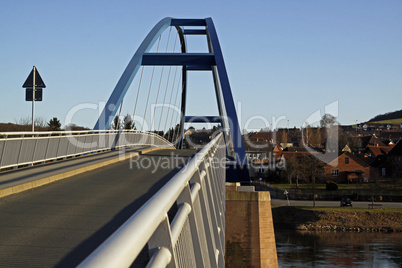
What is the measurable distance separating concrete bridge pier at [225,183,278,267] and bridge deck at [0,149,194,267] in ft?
21.1

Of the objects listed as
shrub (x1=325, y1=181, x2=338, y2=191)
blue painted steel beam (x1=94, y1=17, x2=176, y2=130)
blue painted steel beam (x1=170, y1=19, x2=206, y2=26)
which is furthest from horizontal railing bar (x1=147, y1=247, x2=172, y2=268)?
shrub (x1=325, y1=181, x2=338, y2=191)

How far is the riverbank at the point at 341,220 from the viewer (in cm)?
5897

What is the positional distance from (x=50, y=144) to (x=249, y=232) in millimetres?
7810

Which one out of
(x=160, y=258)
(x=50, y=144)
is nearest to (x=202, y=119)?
(x=50, y=144)

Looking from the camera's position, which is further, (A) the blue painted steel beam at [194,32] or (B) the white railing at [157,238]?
(A) the blue painted steel beam at [194,32]

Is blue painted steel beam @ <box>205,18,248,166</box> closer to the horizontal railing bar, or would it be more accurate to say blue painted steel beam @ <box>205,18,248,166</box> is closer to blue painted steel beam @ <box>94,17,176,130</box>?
blue painted steel beam @ <box>94,17,176,130</box>

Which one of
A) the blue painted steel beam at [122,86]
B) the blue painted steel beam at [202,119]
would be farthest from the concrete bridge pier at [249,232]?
the blue painted steel beam at [202,119]

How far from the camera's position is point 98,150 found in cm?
2769

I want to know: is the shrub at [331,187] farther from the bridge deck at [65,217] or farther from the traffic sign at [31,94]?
the bridge deck at [65,217]

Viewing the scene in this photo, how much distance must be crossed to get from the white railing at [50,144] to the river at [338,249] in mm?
17417

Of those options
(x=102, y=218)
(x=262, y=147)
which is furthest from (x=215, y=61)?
(x=262, y=147)

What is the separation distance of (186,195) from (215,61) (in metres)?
29.8

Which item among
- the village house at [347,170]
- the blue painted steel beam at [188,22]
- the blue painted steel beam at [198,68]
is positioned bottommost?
the village house at [347,170]

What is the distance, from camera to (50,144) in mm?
20031
